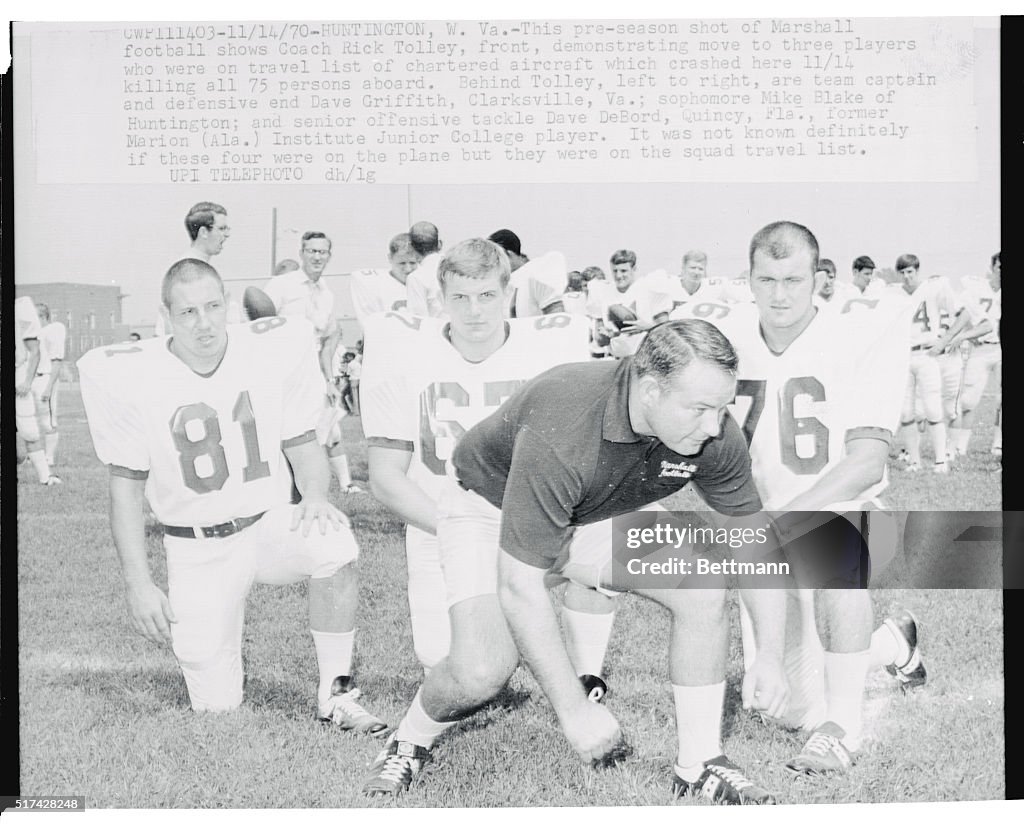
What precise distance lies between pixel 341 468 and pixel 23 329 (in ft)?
2.99

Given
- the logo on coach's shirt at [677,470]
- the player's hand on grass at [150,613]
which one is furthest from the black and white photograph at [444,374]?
the logo on coach's shirt at [677,470]

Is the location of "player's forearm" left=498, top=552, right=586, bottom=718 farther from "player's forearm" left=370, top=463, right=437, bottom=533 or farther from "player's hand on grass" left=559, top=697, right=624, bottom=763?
"player's forearm" left=370, top=463, right=437, bottom=533

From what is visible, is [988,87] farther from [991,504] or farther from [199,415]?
[199,415]

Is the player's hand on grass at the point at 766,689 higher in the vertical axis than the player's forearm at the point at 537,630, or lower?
lower

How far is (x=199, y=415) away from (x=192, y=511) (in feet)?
0.85

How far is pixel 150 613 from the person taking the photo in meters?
2.81

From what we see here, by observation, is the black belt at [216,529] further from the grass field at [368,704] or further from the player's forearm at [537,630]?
the player's forearm at [537,630]

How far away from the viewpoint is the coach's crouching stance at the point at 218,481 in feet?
9.10

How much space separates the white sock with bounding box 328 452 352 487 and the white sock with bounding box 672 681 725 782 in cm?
101

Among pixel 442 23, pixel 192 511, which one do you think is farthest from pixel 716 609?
pixel 442 23

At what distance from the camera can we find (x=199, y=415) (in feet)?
9.09

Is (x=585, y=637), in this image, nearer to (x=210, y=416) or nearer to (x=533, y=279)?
(x=533, y=279)

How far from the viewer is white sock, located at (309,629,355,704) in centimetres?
280

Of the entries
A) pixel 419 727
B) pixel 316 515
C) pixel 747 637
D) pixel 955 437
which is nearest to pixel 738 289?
pixel 955 437
